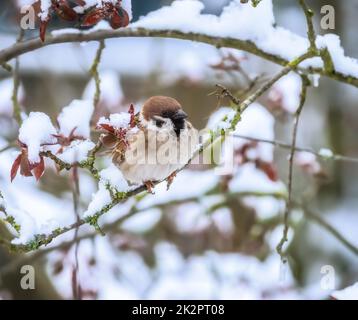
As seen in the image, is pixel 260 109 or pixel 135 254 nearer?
pixel 260 109

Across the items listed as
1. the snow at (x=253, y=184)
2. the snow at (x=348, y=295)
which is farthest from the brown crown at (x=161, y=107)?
the snow at (x=253, y=184)

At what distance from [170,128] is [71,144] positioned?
49 cm

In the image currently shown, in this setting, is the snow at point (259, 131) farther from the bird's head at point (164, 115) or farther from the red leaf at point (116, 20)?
the red leaf at point (116, 20)

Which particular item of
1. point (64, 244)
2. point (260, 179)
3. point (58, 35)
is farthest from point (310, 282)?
point (58, 35)

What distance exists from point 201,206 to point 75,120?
63.7 inches

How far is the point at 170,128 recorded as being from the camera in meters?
2.02

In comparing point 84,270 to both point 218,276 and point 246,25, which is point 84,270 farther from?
point 246,25

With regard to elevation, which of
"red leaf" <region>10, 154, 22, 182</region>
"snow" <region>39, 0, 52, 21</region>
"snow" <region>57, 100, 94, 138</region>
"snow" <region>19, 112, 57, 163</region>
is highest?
"snow" <region>39, 0, 52, 21</region>

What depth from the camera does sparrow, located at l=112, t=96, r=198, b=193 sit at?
2.00 m

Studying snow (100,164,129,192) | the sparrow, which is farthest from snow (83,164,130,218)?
the sparrow

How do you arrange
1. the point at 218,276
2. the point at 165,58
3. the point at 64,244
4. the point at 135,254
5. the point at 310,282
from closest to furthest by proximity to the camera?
the point at 64,244, the point at 218,276, the point at 135,254, the point at 310,282, the point at 165,58

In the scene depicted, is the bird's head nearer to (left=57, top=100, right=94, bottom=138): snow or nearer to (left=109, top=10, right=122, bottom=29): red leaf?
(left=57, top=100, right=94, bottom=138): snow

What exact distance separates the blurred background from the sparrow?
0.37 meters

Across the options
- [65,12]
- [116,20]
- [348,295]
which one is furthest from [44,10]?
[348,295]
